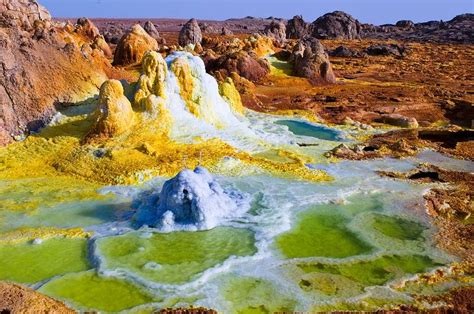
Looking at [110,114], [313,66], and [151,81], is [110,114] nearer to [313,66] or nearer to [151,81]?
[151,81]

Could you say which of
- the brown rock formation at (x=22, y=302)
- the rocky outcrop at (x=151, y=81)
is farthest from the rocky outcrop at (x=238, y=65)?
the brown rock formation at (x=22, y=302)

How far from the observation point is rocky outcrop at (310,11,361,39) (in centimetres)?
4391

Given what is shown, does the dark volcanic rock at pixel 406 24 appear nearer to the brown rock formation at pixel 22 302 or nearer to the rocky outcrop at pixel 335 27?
the rocky outcrop at pixel 335 27

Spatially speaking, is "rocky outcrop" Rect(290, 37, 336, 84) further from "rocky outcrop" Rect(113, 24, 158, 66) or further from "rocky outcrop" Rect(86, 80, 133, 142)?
"rocky outcrop" Rect(86, 80, 133, 142)

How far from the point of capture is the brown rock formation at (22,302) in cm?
350

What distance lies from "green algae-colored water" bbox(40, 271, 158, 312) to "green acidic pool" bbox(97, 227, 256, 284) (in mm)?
257

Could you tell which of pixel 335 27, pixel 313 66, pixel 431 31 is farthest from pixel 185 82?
pixel 431 31

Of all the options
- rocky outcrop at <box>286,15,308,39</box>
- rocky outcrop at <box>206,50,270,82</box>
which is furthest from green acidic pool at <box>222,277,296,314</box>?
rocky outcrop at <box>286,15,308,39</box>

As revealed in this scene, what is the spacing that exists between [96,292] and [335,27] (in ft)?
141

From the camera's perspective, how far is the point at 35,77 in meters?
9.33

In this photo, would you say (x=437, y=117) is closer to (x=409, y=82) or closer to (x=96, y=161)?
(x=409, y=82)

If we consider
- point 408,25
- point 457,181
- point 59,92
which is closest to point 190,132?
point 59,92

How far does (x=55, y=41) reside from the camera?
10242 mm

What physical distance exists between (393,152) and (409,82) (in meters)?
11.1
